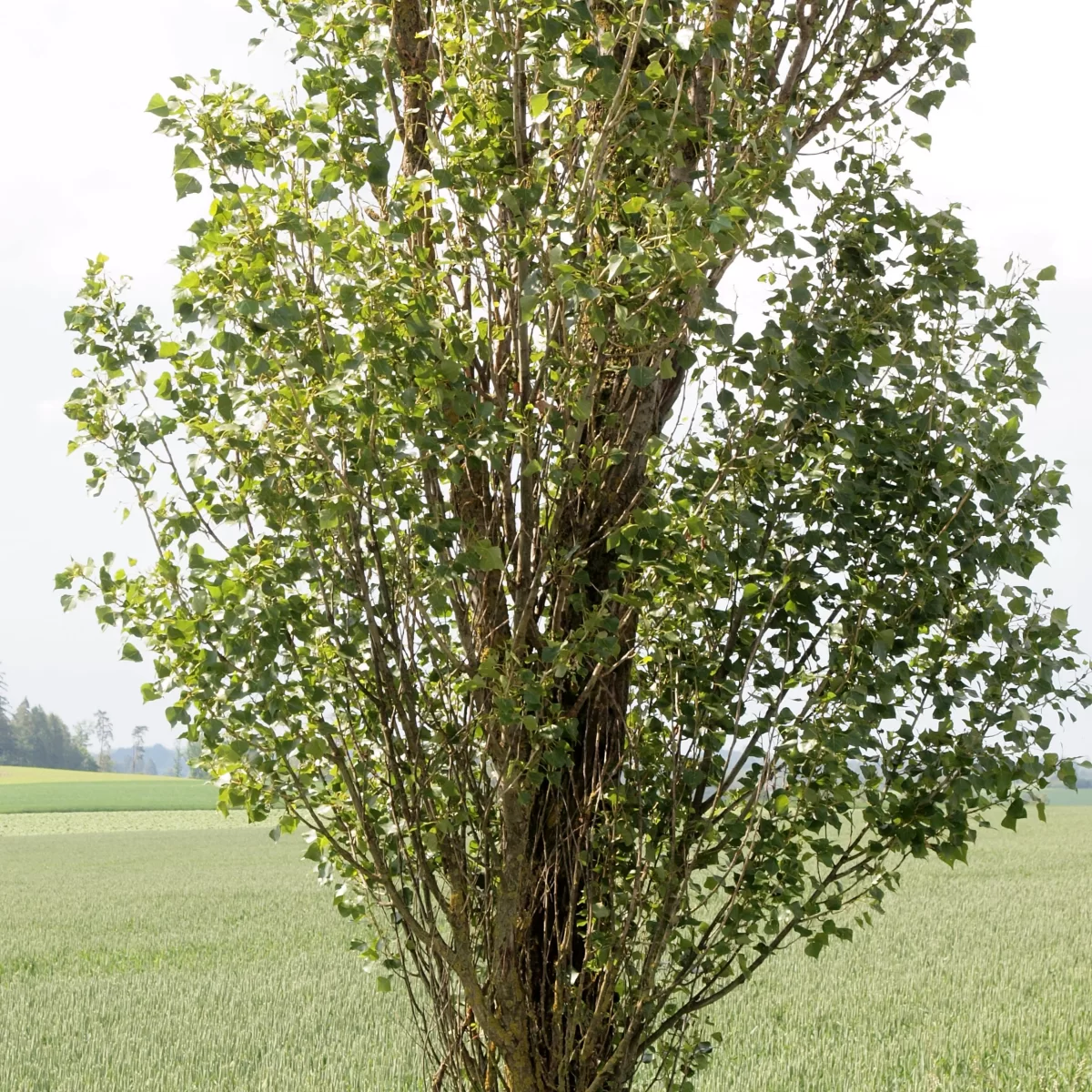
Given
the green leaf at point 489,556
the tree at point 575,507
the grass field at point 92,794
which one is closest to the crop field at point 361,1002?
the tree at point 575,507

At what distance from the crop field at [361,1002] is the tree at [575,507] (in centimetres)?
357

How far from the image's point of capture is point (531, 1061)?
443 cm

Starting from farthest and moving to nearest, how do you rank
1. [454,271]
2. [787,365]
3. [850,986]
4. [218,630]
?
[850,986]
[454,271]
[787,365]
[218,630]

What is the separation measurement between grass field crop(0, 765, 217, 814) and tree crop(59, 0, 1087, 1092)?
46469mm

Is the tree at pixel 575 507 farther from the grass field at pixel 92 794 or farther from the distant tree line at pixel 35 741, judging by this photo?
the distant tree line at pixel 35 741

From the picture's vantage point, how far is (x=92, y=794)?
65.2m

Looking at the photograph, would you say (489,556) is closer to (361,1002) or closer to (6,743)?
(361,1002)

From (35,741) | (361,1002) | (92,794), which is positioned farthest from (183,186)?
(35,741)

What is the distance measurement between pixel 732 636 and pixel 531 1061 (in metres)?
1.74

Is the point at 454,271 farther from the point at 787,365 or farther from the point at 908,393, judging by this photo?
the point at 908,393

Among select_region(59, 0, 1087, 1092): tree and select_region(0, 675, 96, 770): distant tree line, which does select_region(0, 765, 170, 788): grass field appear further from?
select_region(59, 0, 1087, 1092): tree

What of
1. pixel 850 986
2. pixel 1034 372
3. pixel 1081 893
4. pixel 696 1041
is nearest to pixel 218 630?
pixel 696 1041

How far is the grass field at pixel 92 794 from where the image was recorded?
56188mm

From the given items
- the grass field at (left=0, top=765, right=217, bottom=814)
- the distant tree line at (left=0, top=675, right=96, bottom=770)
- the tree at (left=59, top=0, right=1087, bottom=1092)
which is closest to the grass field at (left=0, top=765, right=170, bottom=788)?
the grass field at (left=0, top=765, right=217, bottom=814)
